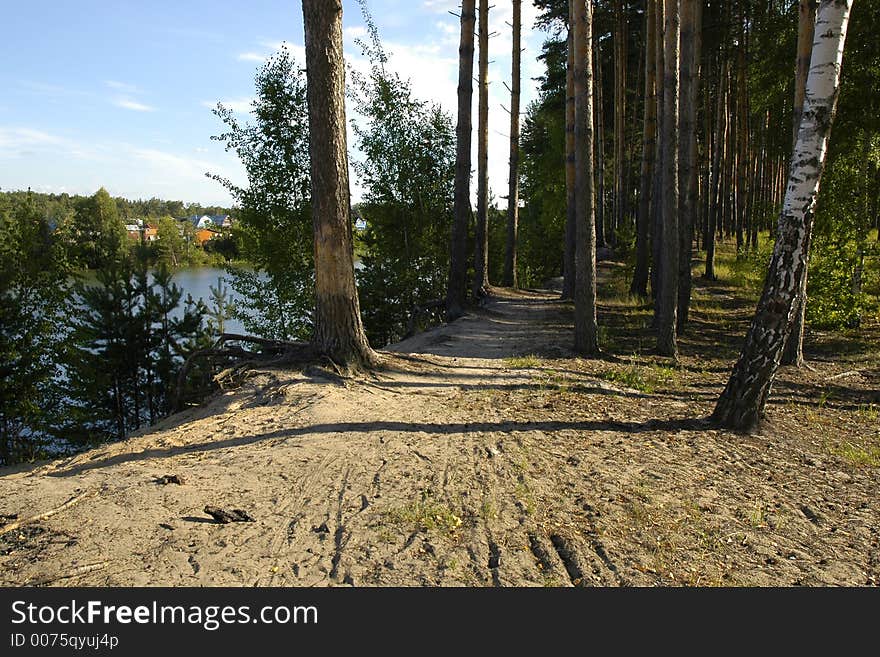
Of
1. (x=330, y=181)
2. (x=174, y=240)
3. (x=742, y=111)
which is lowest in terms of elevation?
(x=330, y=181)

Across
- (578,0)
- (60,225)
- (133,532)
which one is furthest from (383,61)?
(133,532)

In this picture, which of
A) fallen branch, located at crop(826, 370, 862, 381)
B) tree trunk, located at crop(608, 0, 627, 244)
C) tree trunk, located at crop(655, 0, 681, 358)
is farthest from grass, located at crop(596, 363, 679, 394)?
tree trunk, located at crop(608, 0, 627, 244)

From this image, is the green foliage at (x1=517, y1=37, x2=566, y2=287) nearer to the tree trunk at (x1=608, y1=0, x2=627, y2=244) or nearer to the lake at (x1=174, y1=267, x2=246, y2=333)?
the tree trunk at (x1=608, y1=0, x2=627, y2=244)

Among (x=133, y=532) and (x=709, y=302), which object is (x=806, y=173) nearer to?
(x=133, y=532)

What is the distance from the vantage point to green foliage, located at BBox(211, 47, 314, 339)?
661 inches

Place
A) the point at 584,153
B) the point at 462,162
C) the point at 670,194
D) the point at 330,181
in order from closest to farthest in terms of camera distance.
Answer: the point at 330,181, the point at 584,153, the point at 670,194, the point at 462,162

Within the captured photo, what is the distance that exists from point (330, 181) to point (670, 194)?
5.64m

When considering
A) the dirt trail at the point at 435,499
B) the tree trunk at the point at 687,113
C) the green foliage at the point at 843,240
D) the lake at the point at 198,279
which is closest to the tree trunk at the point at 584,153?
the tree trunk at the point at 687,113

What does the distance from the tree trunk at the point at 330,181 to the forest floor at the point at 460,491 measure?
640mm

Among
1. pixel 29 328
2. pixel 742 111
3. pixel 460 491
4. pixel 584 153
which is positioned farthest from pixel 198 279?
pixel 460 491

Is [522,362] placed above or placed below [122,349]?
above

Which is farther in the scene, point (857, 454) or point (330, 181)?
point (330, 181)

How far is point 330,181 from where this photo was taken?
7047 mm

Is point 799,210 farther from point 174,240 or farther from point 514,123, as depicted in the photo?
point 174,240
